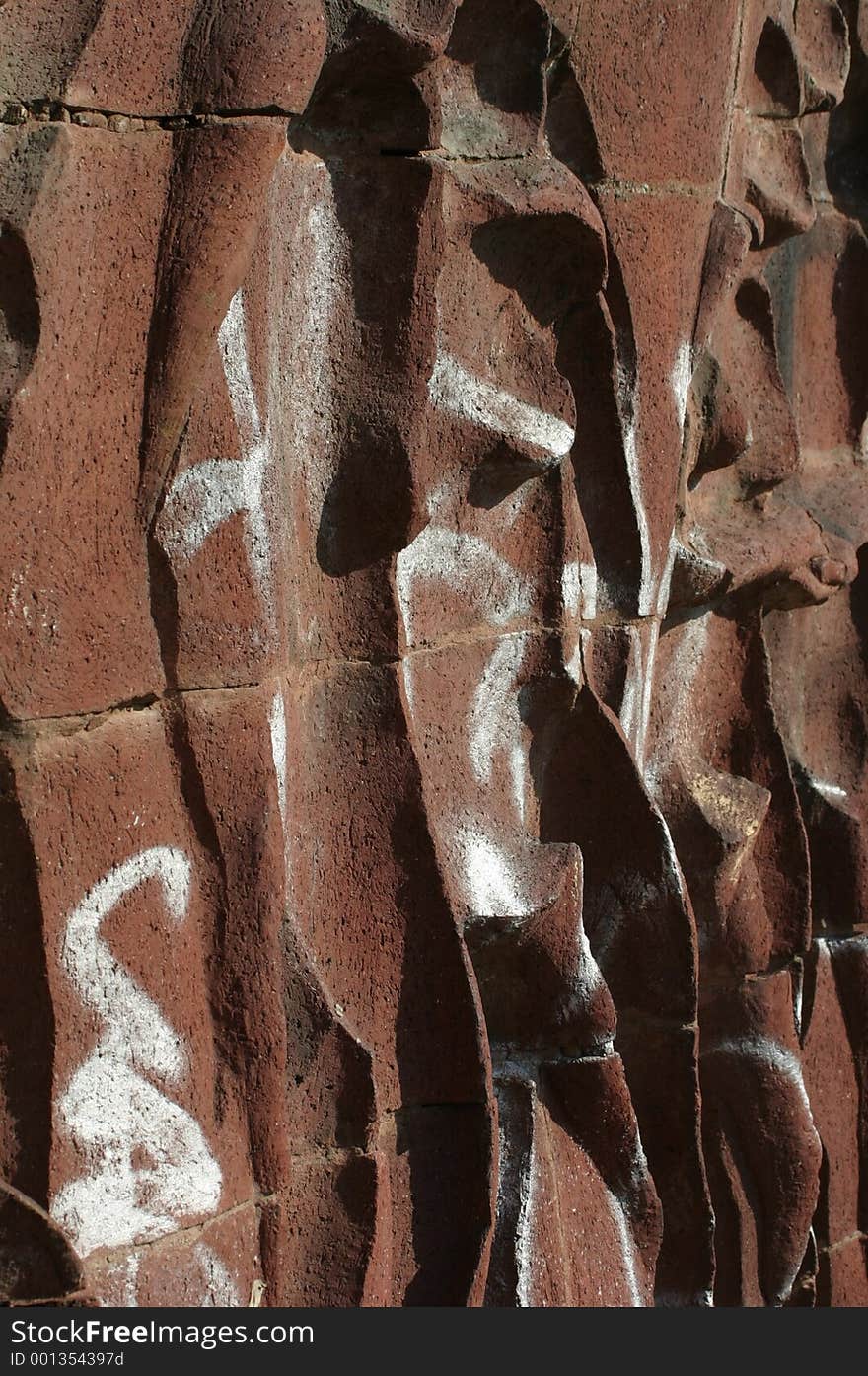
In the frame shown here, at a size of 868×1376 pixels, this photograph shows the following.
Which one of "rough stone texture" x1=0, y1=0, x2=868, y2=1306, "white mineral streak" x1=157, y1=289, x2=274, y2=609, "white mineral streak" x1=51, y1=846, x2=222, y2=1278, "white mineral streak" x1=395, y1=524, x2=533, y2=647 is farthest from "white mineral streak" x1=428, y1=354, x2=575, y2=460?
"white mineral streak" x1=51, y1=846, x2=222, y2=1278

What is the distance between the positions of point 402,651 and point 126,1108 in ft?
1.70

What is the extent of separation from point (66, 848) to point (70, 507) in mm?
275

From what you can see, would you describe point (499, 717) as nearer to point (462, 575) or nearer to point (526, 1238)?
point (462, 575)

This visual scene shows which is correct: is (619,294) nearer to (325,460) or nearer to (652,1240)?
(325,460)

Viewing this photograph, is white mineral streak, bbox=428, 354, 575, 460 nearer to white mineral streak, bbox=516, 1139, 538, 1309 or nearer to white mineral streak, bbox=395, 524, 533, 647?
white mineral streak, bbox=395, 524, 533, 647

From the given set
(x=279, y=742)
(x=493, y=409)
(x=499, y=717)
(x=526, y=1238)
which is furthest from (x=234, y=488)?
(x=526, y=1238)

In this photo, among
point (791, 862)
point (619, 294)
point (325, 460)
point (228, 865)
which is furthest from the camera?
point (791, 862)

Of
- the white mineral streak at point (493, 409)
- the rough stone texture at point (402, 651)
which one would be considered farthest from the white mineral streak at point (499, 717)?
the white mineral streak at point (493, 409)

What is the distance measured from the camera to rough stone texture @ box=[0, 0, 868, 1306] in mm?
1521

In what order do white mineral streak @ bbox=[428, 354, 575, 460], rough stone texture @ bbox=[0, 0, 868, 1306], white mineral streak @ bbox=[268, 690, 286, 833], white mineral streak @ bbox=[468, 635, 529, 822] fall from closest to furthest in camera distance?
1. rough stone texture @ bbox=[0, 0, 868, 1306]
2. white mineral streak @ bbox=[268, 690, 286, 833]
3. white mineral streak @ bbox=[428, 354, 575, 460]
4. white mineral streak @ bbox=[468, 635, 529, 822]

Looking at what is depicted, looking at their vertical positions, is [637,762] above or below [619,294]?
below

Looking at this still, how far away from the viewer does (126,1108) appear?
1584 mm

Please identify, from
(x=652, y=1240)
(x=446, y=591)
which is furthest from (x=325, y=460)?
(x=652, y=1240)

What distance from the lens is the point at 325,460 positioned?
1.79 m
